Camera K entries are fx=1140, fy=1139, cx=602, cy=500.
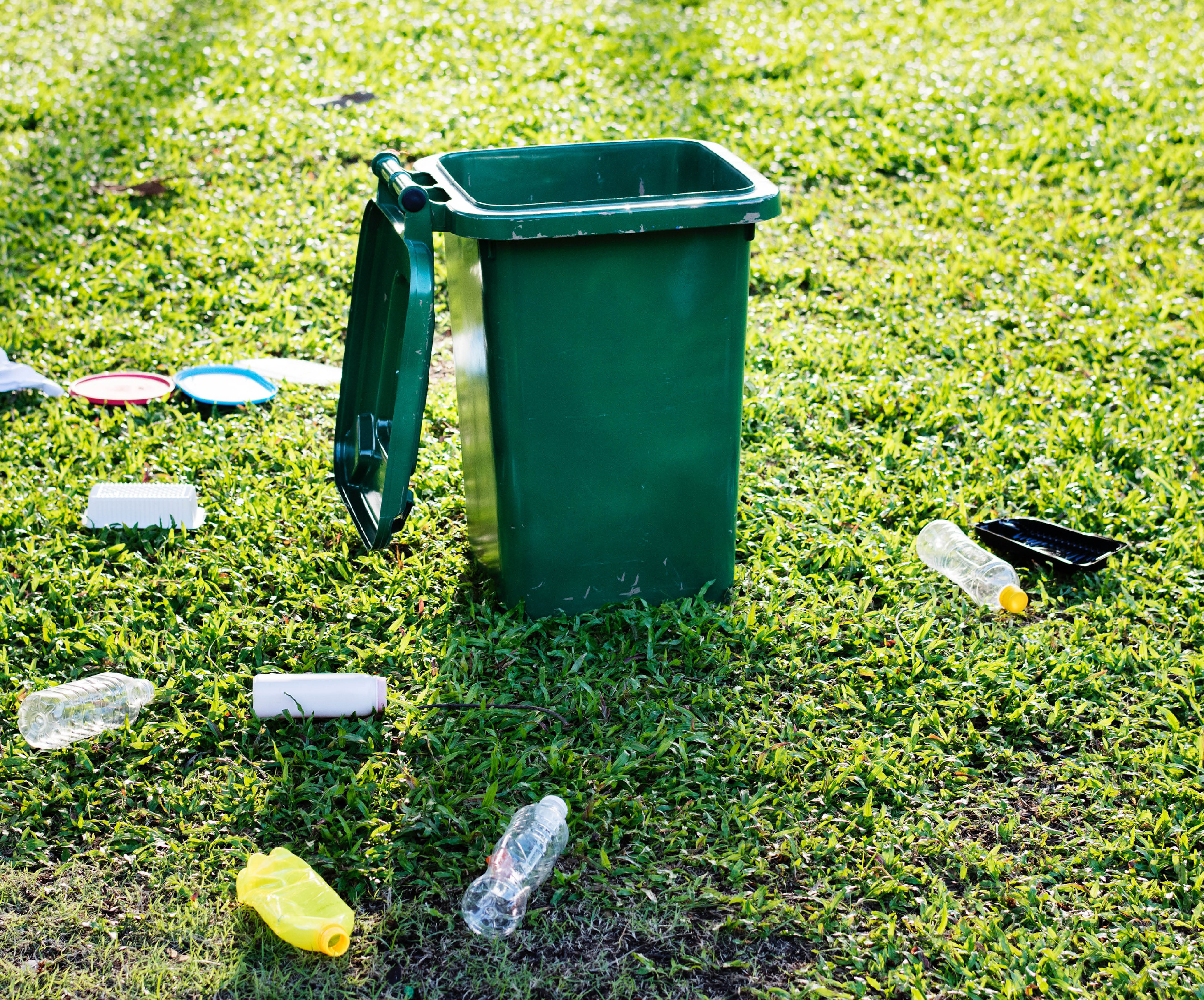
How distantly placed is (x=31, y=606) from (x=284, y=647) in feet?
2.32

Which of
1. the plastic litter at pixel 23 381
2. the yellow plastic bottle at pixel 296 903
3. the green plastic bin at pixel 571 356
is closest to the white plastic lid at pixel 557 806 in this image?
the yellow plastic bottle at pixel 296 903

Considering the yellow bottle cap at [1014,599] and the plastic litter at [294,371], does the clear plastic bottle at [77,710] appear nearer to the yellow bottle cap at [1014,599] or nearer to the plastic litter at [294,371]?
the plastic litter at [294,371]

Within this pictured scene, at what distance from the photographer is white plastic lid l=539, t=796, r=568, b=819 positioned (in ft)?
7.95

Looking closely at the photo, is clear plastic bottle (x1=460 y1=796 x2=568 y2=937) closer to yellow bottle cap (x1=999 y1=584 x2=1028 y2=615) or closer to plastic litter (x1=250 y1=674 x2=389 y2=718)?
plastic litter (x1=250 y1=674 x2=389 y2=718)

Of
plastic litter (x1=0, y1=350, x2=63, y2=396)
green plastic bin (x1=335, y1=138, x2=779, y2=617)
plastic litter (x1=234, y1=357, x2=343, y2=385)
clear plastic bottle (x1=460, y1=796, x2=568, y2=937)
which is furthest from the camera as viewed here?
plastic litter (x1=234, y1=357, x2=343, y2=385)

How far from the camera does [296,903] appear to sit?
2.24m

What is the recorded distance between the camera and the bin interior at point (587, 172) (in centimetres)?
296

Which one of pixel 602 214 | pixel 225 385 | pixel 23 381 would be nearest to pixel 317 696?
pixel 602 214

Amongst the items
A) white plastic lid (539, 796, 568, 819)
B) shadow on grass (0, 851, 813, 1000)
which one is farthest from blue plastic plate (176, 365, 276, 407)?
white plastic lid (539, 796, 568, 819)

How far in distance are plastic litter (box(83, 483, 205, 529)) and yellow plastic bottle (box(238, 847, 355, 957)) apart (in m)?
1.33

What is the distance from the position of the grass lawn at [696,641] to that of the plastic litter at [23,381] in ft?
0.17

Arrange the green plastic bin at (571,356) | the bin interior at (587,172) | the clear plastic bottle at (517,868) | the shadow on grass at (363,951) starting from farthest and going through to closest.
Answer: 1. the bin interior at (587,172)
2. the green plastic bin at (571,356)
3. the clear plastic bottle at (517,868)
4. the shadow on grass at (363,951)

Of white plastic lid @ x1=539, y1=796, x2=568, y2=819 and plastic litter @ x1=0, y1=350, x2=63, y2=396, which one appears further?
plastic litter @ x1=0, y1=350, x2=63, y2=396

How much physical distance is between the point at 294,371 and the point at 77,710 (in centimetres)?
184
